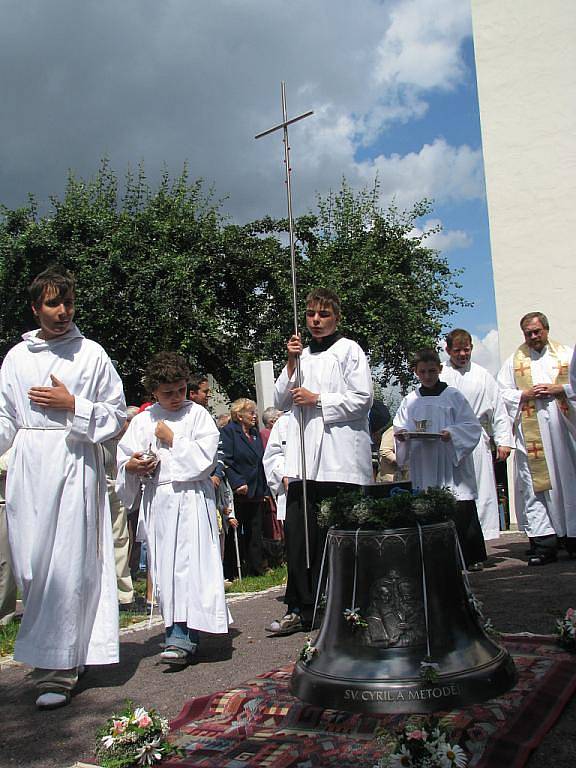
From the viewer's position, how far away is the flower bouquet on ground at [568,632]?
4598 mm

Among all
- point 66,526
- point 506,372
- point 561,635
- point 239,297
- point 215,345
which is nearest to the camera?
point 561,635

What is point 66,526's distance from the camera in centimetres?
513

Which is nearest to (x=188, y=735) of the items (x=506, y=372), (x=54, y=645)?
(x=54, y=645)

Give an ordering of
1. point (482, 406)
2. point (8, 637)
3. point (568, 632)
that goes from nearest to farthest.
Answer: point (568, 632) < point (8, 637) < point (482, 406)

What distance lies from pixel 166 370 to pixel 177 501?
923 millimetres

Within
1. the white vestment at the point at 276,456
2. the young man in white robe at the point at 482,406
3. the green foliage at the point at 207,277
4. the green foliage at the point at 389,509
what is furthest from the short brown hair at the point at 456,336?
the green foliage at the point at 207,277

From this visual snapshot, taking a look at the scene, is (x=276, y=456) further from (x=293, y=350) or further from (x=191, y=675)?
(x=191, y=675)

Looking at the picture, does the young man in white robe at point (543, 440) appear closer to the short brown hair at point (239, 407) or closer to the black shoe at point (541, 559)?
the black shoe at point (541, 559)

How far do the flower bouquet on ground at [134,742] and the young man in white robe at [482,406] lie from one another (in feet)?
19.2

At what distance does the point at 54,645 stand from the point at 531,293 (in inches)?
382

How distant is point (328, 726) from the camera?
3814 millimetres

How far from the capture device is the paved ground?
391cm

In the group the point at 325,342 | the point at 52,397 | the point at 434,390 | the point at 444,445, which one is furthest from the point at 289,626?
the point at 434,390

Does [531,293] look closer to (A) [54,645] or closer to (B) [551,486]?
(B) [551,486]
